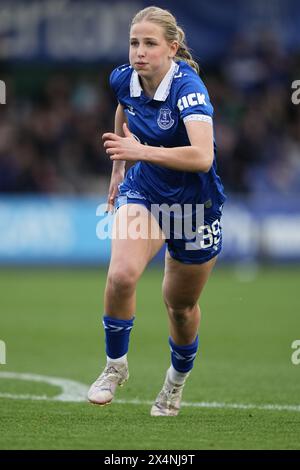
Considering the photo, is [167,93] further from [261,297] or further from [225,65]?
[225,65]

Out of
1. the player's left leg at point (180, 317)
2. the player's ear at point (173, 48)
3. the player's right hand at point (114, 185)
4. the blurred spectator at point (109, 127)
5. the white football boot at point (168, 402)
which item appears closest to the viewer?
the player's ear at point (173, 48)

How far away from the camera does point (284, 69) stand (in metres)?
21.1

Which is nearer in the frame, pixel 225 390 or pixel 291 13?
pixel 225 390

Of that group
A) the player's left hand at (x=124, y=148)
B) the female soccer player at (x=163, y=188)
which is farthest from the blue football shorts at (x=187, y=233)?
the player's left hand at (x=124, y=148)

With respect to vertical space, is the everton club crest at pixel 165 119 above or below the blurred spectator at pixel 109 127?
below

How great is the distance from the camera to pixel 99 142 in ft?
64.4

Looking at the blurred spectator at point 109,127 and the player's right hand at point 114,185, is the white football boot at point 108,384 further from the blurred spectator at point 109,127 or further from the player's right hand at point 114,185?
the blurred spectator at point 109,127

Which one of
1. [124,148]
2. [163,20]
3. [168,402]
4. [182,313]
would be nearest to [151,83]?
[163,20]

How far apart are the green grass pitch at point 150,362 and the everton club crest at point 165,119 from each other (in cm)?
167

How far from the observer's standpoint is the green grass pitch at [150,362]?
534 centimetres

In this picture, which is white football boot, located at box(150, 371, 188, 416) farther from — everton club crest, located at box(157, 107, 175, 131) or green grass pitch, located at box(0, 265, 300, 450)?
A: everton club crest, located at box(157, 107, 175, 131)

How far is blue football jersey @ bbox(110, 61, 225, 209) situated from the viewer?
18.7ft
